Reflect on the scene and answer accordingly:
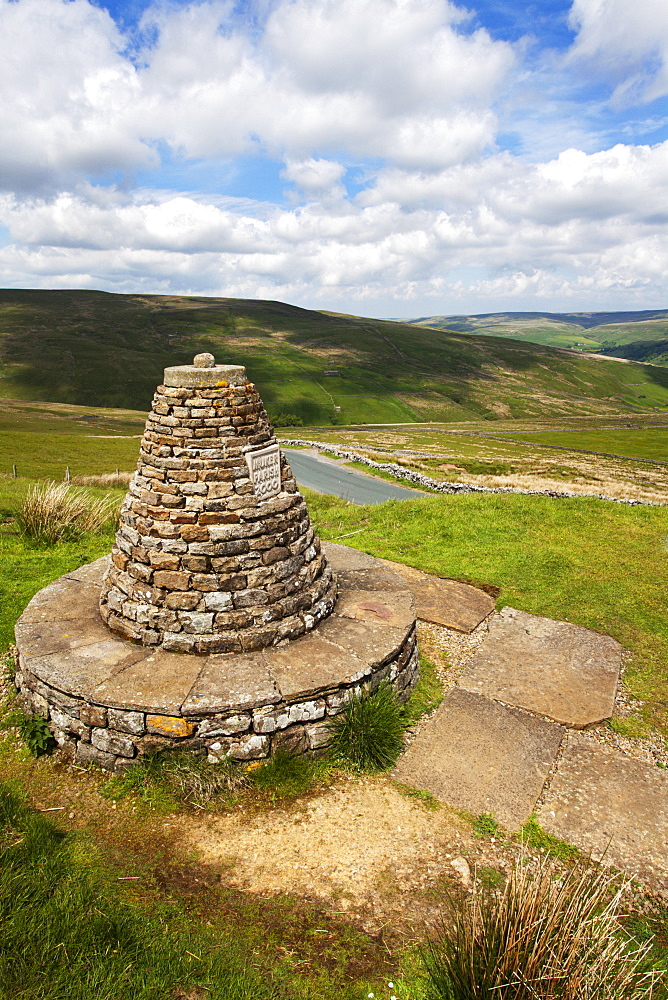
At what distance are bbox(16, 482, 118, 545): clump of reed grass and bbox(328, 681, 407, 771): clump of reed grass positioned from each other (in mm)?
8595

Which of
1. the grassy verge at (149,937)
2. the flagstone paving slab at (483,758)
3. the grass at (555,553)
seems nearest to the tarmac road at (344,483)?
the grass at (555,553)

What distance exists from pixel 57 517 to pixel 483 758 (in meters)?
10.2

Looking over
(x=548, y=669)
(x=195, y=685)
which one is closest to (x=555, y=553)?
(x=548, y=669)

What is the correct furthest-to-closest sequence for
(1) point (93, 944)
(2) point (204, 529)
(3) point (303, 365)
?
(3) point (303, 365) → (2) point (204, 529) → (1) point (93, 944)

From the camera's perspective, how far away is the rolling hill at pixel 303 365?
115 metres

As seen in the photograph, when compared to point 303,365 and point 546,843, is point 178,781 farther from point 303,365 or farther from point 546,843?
point 303,365

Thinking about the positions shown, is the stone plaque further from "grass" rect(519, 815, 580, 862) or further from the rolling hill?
the rolling hill

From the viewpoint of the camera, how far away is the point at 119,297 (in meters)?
197

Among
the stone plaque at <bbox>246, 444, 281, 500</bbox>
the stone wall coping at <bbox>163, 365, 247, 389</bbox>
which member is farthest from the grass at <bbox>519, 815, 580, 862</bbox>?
the stone wall coping at <bbox>163, 365, 247, 389</bbox>

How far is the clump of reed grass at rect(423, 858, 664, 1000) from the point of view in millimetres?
2711

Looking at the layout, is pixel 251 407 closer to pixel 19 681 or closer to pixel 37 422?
pixel 19 681

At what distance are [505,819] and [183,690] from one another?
3.40 metres

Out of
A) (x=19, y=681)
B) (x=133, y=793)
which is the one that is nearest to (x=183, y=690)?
(x=133, y=793)

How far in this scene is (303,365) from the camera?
14200cm
